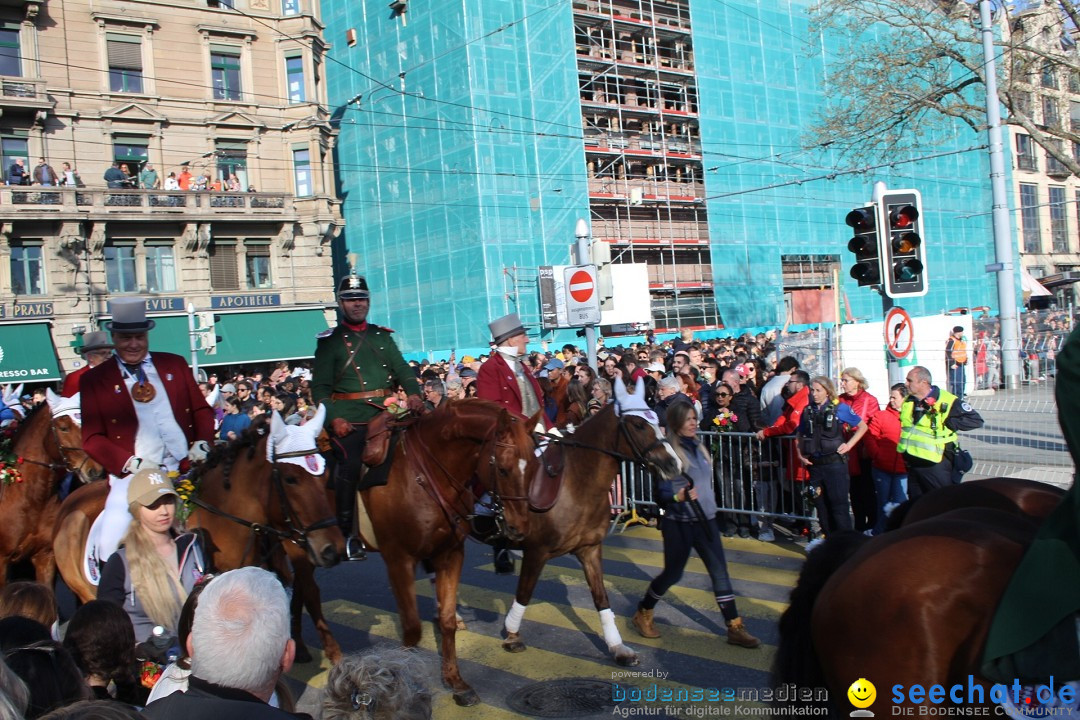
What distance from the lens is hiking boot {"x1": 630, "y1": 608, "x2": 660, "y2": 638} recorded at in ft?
24.2

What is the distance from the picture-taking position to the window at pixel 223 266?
3525cm


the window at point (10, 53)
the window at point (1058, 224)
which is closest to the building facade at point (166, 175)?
the window at point (10, 53)

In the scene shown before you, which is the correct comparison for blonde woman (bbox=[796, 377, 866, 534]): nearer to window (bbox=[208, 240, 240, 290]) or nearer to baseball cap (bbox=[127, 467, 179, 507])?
baseball cap (bbox=[127, 467, 179, 507])

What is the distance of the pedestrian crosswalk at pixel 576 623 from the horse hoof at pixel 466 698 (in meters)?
0.06

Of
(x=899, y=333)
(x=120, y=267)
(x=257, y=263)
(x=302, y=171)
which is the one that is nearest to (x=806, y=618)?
(x=899, y=333)

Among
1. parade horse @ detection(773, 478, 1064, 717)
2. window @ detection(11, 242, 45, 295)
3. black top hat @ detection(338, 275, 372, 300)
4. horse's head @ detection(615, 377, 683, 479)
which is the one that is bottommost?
parade horse @ detection(773, 478, 1064, 717)

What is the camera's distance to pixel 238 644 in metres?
2.72

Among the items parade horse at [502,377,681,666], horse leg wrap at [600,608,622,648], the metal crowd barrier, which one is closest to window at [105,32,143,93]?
the metal crowd barrier

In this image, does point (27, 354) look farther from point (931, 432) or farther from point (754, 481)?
point (931, 432)

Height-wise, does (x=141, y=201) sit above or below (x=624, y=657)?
above

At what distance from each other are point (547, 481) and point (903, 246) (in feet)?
18.1

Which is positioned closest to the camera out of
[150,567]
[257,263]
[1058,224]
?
[150,567]

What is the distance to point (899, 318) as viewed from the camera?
400 inches

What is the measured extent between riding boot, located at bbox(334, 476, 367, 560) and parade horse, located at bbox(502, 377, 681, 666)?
1325 millimetres
